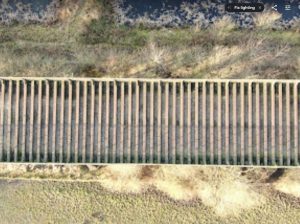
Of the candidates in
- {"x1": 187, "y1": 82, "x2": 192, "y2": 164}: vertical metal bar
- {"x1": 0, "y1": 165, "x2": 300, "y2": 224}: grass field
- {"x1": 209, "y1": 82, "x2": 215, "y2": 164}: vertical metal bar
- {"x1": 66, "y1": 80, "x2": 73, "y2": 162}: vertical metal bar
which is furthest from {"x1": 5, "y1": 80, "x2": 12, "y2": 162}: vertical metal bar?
{"x1": 209, "y1": 82, "x2": 215, "y2": 164}: vertical metal bar

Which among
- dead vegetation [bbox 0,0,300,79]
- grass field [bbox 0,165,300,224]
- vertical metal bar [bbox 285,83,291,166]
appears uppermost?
dead vegetation [bbox 0,0,300,79]

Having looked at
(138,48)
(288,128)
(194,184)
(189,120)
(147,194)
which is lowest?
(147,194)

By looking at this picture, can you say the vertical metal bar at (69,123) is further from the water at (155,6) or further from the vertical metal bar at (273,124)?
the vertical metal bar at (273,124)

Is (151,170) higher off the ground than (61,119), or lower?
lower

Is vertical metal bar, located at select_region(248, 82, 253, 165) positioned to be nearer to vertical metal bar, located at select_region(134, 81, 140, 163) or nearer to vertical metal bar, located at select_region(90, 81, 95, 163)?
vertical metal bar, located at select_region(134, 81, 140, 163)

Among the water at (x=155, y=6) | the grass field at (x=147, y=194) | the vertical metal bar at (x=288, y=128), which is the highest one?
the water at (x=155, y=6)

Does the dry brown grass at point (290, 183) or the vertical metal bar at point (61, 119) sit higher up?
the vertical metal bar at point (61, 119)

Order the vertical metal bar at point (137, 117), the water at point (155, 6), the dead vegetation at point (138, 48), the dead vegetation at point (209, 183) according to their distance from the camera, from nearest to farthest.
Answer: the vertical metal bar at point (137, 117), the dead vegetation at point (209, 183), the dead vegetation at point (138, 48), the water at point (155, 6)

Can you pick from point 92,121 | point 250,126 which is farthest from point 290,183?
point 92,121

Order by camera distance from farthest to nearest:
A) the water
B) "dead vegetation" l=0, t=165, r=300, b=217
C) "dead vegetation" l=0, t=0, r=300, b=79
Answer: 1. the water
2. "dead vegetation" l=0, t=0, r=300, b=79
3. "dead vegetation" l=0, t=165, r=300, b=217

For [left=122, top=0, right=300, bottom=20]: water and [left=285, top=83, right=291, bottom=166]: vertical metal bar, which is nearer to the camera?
[left=285, top=83, right=291, bottom=166]: vertical metal bar

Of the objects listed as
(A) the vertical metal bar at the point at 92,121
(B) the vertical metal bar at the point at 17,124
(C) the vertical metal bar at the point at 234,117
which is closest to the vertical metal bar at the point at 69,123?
(A) the vertical metal bar at the point at 92,121

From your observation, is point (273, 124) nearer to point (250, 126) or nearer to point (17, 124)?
point (250, 126)
